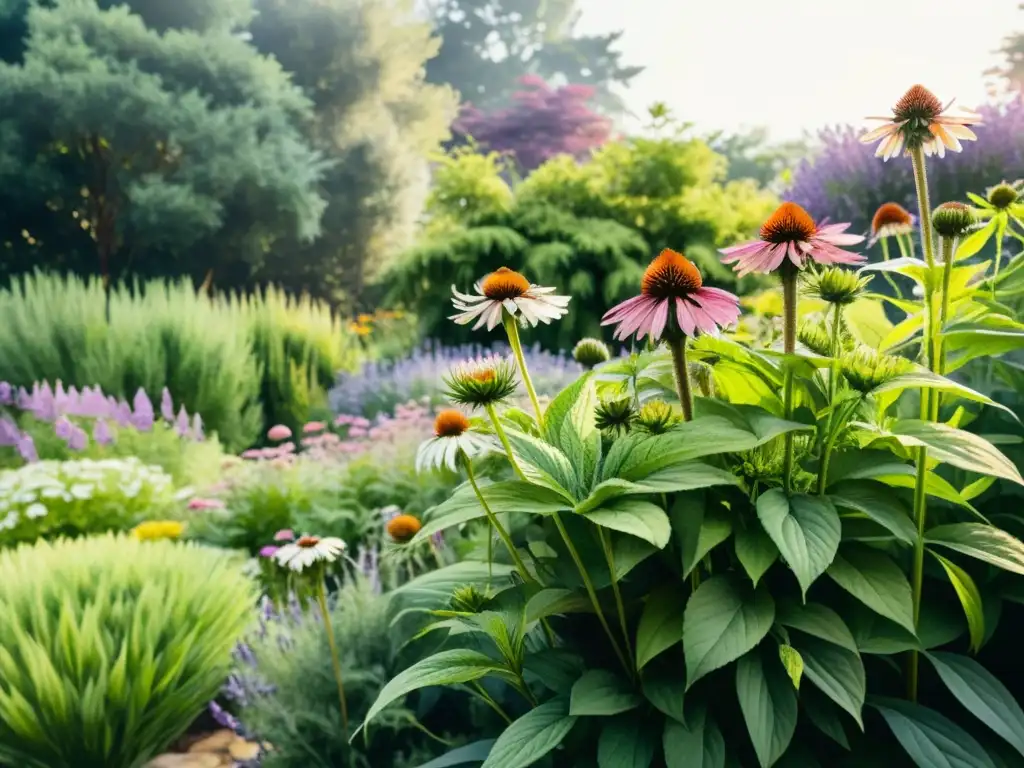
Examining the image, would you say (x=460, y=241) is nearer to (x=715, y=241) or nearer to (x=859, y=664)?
(x=715, y=241)

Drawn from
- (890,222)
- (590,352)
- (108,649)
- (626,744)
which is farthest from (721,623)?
(108,649)

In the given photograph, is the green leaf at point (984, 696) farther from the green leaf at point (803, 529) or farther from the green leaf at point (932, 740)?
the green leaf at point (803, 529)

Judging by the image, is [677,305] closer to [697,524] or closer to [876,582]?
[697,524]

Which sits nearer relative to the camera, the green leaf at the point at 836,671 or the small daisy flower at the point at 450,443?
the green leaf at the point at 836,671

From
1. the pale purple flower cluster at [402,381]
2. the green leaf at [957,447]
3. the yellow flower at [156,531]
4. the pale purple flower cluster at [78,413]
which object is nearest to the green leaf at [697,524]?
the green leaf at [957,447]

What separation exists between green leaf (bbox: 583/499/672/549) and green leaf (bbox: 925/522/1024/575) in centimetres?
38

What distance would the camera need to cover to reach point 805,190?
4.58 m

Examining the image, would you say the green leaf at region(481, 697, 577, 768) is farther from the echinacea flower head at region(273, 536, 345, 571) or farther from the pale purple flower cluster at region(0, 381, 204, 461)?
the pale purple flower cluster at region(0, 381, 204, 461)

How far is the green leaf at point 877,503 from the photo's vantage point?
870 millimetres

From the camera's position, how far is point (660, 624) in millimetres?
928

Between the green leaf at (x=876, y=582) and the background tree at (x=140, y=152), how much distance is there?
33.6 feet

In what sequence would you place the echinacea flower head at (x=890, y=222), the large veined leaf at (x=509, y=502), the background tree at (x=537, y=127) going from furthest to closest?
the background tree at (x=537, y=127)
the echinacea flower head at (x=890, y=222)
the large veined leaf at (x=509, y=502)

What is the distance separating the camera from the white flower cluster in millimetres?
2896

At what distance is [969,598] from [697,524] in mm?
368
